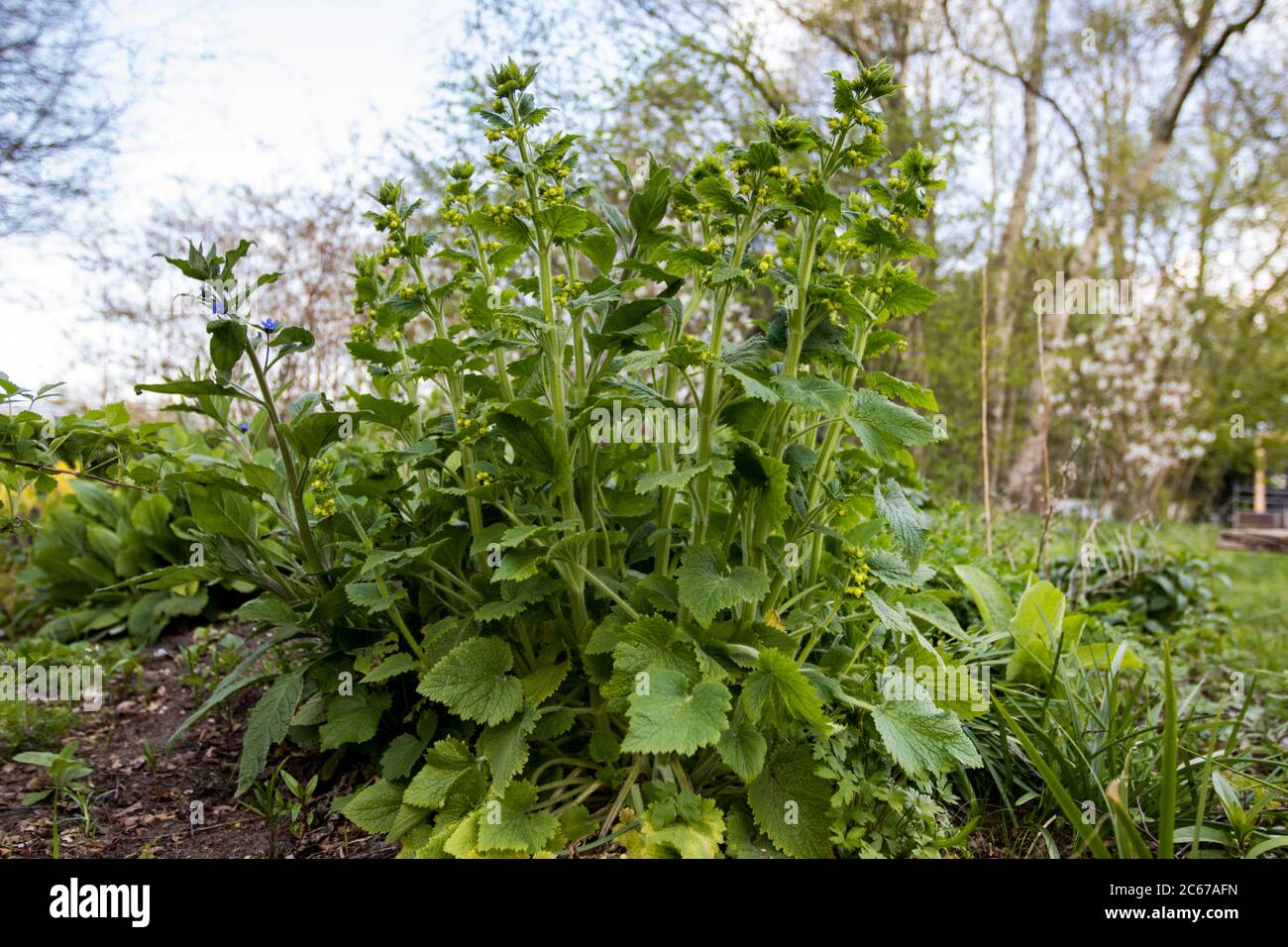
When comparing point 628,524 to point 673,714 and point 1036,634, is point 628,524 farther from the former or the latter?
point 1036,634

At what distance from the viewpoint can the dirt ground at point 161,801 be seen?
5.08 feet

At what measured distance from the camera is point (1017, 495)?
7.92m

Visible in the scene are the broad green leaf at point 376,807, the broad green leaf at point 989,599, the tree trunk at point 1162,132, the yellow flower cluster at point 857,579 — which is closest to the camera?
the yellow flower cluster at point 857,579

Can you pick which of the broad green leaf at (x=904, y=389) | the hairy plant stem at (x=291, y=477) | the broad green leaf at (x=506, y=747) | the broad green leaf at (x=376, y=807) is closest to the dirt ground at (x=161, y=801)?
the broad green leaf at (x=376, y=807)

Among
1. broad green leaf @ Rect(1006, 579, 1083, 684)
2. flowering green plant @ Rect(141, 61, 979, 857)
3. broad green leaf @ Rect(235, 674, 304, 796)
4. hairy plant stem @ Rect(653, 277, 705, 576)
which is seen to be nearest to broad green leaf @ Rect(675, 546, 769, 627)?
flowering green plant @ Rect(141, 61, 979, 857)

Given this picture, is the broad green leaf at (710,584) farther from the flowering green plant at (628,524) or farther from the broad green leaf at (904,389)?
the broad green leaf at (904,389)

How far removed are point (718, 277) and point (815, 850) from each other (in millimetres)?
946

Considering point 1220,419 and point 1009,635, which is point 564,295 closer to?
point 1009,635

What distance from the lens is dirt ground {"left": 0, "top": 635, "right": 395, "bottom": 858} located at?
5.08 feet

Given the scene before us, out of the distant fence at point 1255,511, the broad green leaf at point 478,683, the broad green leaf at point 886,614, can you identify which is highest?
the broad green leaf at point 886,614

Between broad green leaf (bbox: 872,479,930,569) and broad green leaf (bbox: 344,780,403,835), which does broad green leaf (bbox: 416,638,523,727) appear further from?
broad green leaf (bbox: 872,479,930,569)

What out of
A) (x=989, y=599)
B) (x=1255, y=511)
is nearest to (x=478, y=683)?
(x=989, y=599)

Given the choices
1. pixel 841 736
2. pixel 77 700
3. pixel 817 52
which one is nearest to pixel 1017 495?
pixel 817 52

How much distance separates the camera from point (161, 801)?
68.7 inches
